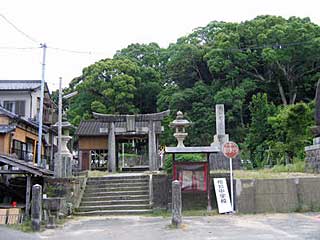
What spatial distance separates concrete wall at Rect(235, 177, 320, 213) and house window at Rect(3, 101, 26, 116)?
72.9 ft

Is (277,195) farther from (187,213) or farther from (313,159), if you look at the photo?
(313,159)

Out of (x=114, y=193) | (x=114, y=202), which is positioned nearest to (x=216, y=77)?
(x=114, y=193)

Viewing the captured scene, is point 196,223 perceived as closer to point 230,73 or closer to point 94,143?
point 94,143

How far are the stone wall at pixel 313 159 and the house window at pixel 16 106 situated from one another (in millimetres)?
22204

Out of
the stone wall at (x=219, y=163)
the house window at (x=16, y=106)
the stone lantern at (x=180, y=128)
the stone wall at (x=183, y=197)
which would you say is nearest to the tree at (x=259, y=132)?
the stone wall at (x=219, y=163)

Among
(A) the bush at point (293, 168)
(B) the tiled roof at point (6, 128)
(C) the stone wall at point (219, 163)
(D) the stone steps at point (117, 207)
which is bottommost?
(D) the stone steps at point (117, 207)

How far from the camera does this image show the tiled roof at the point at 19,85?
30.4m

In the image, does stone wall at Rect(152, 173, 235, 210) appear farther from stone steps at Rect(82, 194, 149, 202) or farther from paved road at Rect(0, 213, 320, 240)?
paved road at Rect(0, 213, 320, 240)

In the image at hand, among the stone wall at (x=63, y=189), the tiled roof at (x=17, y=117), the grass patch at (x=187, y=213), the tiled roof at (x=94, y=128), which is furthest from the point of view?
the tiled roof at (x=17, y=117)

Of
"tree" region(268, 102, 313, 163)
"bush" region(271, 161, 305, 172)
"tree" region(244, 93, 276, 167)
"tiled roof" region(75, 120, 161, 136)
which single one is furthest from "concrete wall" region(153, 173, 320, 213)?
"tree" region(244, 93, 276, 167)

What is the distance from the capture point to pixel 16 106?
30.5 metres

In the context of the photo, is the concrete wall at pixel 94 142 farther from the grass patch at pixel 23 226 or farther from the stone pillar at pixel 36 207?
the stone pillar at pixel 36 207

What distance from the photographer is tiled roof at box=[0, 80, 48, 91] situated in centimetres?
3037

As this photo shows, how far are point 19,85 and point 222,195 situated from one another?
77.7ft
